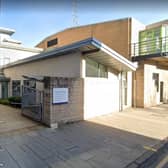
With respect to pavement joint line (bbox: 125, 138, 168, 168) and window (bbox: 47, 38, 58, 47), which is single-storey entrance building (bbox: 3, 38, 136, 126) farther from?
window (bbox: 47, 38, 58, 47)

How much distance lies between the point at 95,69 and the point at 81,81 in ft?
5.08

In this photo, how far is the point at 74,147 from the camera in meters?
4.70

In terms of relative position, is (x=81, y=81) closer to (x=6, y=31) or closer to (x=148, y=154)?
(x=148, y=154)

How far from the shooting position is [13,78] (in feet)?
50.8

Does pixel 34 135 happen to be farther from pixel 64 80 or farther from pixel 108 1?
pixel 108 1

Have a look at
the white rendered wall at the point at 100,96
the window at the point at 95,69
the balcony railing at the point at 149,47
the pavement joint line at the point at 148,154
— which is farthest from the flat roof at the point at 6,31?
the pavement joint line at the point at 148,154

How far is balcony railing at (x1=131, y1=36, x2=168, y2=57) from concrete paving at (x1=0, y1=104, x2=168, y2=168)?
7.08m

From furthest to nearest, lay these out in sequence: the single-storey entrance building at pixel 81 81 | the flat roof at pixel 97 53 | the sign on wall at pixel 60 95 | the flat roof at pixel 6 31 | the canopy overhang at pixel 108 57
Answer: the flat roof at pixel 6 31
the canopy overhang at pixel 108 57
the flat roof at pixel 97 53
the single-storey entrance building at pixel 81 81
the sign on wall at pixel 60 95

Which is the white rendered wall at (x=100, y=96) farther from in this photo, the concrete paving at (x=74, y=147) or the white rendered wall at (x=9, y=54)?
the white rendered wall at (x=9, y=54)

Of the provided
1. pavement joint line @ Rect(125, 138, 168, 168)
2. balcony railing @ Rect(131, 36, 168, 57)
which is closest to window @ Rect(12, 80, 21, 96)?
balcony railing @ Rect(131, 36, 168, 57)

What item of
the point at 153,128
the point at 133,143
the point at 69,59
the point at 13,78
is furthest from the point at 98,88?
the point at 13,78

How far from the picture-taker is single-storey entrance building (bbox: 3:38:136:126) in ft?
22.3

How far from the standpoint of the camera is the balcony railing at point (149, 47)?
1178 centimetres

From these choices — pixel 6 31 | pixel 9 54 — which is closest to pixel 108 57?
pixel 9 54
